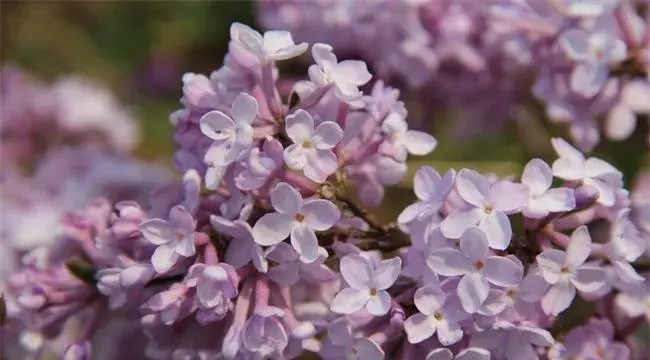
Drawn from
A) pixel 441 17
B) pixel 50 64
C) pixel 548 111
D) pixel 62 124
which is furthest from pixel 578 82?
pixel 50 64

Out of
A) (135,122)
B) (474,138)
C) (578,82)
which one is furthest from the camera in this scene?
(135,122)

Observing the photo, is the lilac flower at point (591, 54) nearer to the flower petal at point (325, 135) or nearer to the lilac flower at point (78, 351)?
the flower petal at point (325, 135)

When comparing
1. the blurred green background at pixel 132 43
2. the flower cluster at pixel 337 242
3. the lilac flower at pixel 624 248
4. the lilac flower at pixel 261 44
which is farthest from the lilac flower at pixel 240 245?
the blurred green background at pixel 132 43

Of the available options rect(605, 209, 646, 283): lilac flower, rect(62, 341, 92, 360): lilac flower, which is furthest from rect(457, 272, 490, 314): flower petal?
rect(62, 341, 92, 360): lilac flower

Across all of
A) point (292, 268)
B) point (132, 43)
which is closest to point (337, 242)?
point (292, 268)

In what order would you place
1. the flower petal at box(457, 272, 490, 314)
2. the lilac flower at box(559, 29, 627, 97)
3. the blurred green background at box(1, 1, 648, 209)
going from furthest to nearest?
the blurred green background at box(1, 1, 648, 209) → the lilac flower at box(559, 29, 627, 97) → the flower petal at box(457, 272, 490, 314)

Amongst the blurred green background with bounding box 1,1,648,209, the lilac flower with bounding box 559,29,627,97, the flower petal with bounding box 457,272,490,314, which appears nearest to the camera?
the flower petal with bounding box 457,272,490,314

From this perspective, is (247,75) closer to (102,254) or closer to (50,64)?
→ (102,254)

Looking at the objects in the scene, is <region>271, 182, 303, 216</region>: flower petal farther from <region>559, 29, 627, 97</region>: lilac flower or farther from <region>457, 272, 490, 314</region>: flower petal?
<region>559, 29, 627, 97</region>: lilac flower
